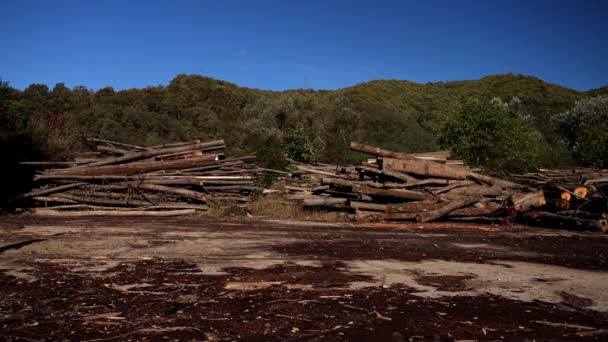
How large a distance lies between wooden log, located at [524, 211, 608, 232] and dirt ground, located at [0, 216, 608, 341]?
2649 millimetres

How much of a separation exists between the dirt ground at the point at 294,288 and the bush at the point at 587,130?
24277 millimetres

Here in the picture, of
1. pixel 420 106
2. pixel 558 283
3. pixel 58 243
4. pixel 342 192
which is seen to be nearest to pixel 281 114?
pixel 420 106

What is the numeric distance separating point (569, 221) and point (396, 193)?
4.66m

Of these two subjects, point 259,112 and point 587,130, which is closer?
point 587,130

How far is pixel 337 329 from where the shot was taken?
3900mm

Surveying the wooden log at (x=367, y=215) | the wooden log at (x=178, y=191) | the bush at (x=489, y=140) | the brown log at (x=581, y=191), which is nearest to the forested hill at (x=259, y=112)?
the bush at (x=489, y=140)

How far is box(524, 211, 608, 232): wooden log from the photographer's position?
11.7 meters

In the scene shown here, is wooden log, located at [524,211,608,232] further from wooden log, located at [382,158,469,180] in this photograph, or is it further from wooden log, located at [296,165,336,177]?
wooden log, located at [296,165,336,177]

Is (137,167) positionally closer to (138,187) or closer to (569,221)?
(138,187)

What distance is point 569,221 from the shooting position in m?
12.5

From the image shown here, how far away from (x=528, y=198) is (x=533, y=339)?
10.6 meters

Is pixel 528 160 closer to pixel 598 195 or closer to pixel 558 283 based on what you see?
pixel 598 195

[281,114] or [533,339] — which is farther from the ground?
[281,114]

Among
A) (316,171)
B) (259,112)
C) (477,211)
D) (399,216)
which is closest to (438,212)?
(399,216)
